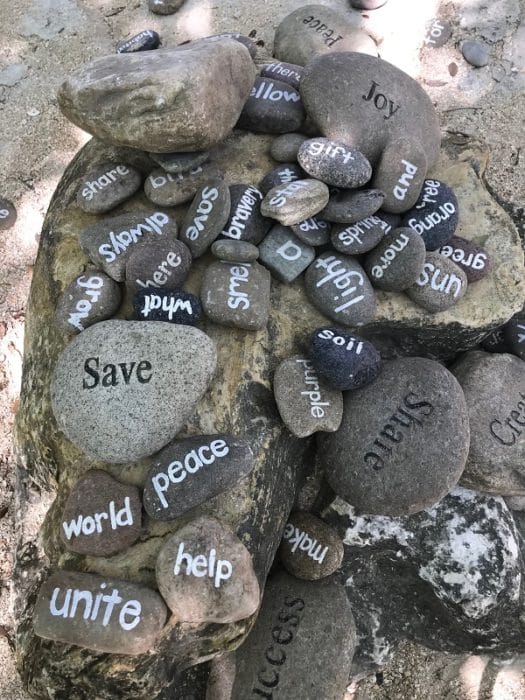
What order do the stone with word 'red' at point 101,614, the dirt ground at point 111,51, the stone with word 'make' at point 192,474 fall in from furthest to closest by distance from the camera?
1. the dirt ground at point 111,51
2. the stone with word 'make' at point 192,474
3. the stone with word 'red' at point 101,614

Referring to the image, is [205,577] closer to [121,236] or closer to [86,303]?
[86,303]

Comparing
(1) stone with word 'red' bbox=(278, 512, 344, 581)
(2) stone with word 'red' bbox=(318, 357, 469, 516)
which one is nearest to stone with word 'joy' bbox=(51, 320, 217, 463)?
(2) stone with word 'red' bbox=(318, 357, 469, 516)

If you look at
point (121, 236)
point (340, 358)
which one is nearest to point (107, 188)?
point (121, 236)

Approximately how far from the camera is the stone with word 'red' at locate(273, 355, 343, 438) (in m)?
2.39

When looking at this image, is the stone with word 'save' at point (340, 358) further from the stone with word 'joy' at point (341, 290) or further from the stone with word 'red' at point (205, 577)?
the stone with word 'red' at point (205, 577)

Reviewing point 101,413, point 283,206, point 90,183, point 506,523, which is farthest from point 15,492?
point 506,523

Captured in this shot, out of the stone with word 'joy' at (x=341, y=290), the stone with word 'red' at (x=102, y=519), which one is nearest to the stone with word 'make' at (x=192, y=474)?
the stone with word 'red' at (x=102, y=519)

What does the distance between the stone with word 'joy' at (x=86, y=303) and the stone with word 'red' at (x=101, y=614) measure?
100 cm

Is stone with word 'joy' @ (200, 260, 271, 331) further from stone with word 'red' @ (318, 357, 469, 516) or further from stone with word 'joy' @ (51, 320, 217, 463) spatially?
stone with word 'red' @ (318, 357, 469, 516)

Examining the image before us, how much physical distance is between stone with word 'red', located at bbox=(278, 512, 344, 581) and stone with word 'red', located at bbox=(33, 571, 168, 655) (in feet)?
2.65

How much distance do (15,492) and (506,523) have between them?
8.17 feet

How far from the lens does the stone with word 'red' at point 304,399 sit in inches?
94.0

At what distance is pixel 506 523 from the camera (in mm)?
2918

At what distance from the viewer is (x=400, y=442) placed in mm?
2514
